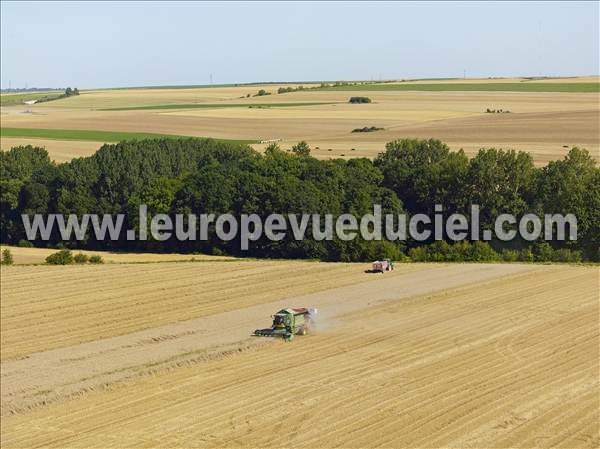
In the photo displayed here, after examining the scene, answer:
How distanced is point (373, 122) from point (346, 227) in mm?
59115

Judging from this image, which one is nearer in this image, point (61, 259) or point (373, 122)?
point (61, 259)

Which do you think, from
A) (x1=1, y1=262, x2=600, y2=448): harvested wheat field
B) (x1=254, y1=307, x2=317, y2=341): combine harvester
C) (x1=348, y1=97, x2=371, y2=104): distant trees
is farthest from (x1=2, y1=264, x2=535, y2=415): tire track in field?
(x1=348, y1=97, x2=371, y2=104): distant trees

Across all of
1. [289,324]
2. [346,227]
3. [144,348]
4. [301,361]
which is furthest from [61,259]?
[301,361]

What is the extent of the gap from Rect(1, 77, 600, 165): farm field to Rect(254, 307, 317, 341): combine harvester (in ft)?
160

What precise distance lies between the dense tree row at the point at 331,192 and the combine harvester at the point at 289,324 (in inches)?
939

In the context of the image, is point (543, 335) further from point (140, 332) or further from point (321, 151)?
point (321, 151)

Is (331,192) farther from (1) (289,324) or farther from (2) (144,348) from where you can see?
(2) (144,348)

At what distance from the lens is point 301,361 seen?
1310 inches

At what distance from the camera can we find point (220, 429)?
84.9ft

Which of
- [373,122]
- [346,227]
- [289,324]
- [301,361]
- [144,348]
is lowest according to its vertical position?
[301,361]

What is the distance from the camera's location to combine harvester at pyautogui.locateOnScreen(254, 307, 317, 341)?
3681 centimetres

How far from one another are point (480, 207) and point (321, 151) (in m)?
29.3

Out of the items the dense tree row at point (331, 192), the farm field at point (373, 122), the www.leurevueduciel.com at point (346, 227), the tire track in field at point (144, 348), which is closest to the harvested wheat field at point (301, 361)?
the tire track in field at point (144, 348)

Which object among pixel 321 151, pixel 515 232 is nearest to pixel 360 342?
pixel 515 232
